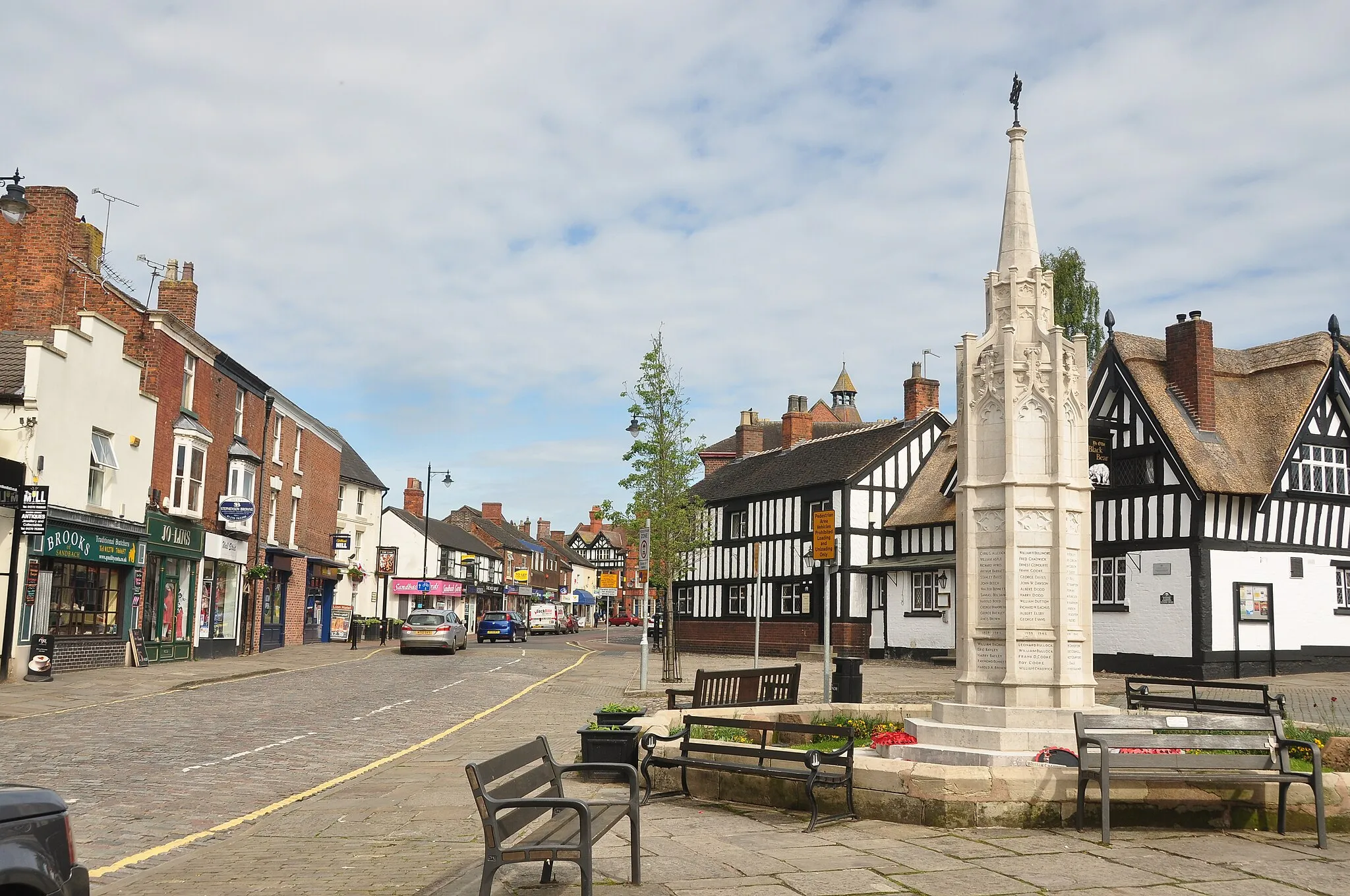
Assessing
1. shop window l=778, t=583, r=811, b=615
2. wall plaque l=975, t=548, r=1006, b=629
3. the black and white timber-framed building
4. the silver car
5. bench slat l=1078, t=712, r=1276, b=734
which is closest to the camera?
bench slat l=1078, t=712, r=1276, b=734

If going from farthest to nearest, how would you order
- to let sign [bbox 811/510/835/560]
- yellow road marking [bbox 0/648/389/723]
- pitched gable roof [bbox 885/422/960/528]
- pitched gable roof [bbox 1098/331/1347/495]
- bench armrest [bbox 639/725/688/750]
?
1. pitched gable roof [bbox 885/422/960/528]
2. pitched gable roof [bbox 1098/331/1347/495]
3. yellow road marking [bbox 0/648/389/723]
4. to let sign [bbox 811/510/835/560]
5. bench armrest [bbox 639/725/688/750]

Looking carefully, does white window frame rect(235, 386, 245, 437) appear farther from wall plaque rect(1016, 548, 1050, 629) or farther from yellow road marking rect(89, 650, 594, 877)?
wall plaque rect(1016, 548, 1050, 629)

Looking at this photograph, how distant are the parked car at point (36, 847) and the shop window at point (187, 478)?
28.1 meters

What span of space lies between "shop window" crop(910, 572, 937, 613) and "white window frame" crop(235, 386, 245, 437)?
24070mm

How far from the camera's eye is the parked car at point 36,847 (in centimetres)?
382

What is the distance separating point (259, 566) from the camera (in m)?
36.4

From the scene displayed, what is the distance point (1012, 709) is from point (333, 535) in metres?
41.1

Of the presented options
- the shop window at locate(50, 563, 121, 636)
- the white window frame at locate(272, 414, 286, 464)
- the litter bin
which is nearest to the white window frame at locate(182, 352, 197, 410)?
the shop window at locate(50, 563, 121, 636)

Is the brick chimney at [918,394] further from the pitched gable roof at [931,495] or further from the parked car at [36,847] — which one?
the parked car at [36,847]

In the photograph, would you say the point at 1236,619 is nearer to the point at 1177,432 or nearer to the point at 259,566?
the point at 1177,432

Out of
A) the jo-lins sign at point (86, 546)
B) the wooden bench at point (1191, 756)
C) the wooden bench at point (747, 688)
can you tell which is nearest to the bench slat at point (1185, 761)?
the wooden bench at point (1191, 756)

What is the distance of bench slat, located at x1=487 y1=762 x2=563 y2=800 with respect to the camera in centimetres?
643

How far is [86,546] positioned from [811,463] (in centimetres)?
2955

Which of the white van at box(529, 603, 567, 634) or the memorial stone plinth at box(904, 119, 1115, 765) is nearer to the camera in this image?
the memorial stone plinth at box(904, 119, 1115, 765)
